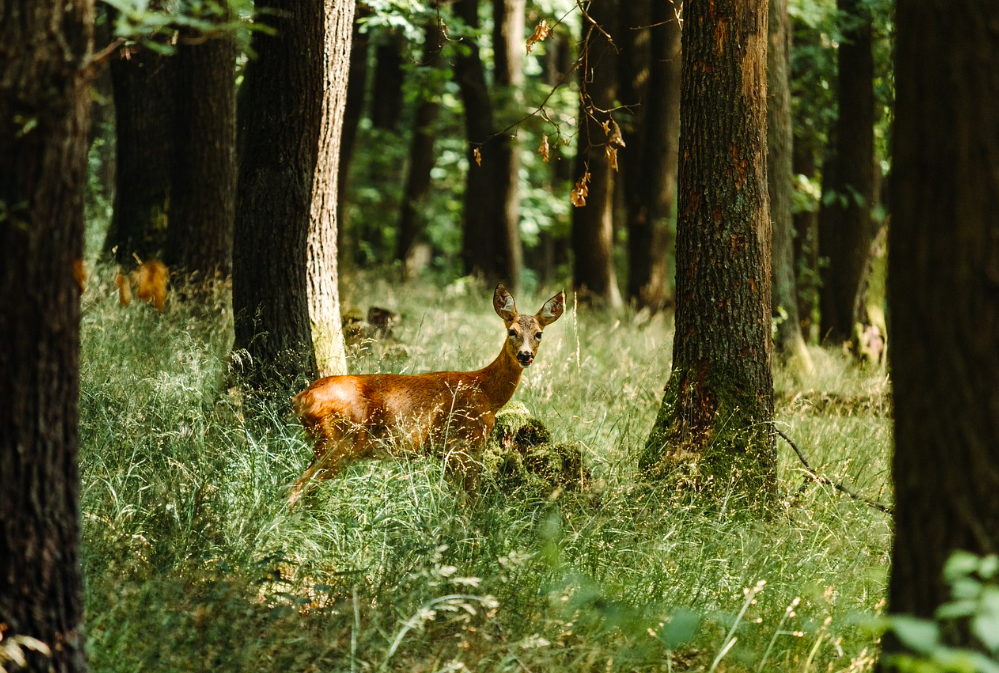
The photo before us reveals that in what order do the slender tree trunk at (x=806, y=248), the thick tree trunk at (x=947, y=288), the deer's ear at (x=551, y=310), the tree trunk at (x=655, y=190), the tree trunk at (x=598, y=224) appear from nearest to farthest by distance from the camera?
the thick tree trunk at (x=947, y=288) → the deer's ear at (x=551, y=310) → the slender tree trunk at (x=806, y=248) → the tree trunk at (x=655, y=190) → the tree trunk at (x=598, y=224)

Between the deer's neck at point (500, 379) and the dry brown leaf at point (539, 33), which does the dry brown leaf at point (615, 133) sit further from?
the deer's neck at point (500, 379)

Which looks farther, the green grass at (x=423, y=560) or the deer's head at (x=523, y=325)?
the deer's head at (x=523, y=325)

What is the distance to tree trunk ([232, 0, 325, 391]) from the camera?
6617mm

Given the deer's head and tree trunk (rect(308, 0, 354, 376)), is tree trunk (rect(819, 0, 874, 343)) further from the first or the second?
tree trunk (rect(308, 0, 354, 376))

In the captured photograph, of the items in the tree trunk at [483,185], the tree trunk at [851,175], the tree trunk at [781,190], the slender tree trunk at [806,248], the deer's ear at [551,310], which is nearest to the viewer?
the deer's ear at [551,310]

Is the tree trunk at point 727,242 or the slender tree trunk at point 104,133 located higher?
the slender tree trunk at point 104,133

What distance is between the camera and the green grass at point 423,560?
372cm

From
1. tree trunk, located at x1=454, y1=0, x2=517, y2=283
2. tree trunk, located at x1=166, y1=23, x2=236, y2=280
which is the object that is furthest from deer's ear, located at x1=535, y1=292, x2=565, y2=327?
tree trunk, located at x1=454, y1=0, x2=517, y2=283

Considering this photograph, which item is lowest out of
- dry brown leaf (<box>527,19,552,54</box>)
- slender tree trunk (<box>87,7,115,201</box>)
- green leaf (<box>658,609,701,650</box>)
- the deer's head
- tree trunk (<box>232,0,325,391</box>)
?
green leaf (<box>658,609,701,650</box>)

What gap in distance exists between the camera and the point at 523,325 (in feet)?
21.8

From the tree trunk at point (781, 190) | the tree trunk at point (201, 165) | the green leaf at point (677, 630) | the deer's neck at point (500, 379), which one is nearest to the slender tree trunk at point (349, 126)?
the tree trunk at point (201, 165)

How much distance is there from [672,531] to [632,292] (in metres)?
10.9

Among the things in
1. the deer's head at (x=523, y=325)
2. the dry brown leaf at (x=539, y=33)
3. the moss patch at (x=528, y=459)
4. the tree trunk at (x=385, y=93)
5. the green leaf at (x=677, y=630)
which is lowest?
the green leaf at (x=677, y=630)

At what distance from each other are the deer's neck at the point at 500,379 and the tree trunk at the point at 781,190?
430 centimetres
